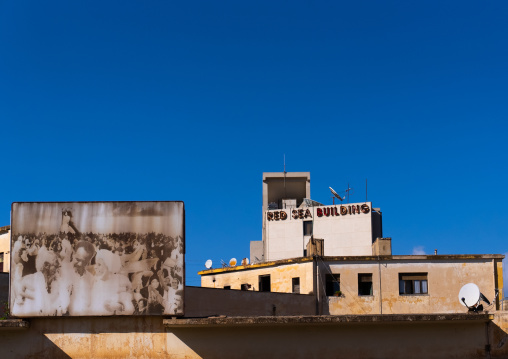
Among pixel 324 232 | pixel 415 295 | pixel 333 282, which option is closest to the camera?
pixel 415 295

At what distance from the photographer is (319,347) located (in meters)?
19.5

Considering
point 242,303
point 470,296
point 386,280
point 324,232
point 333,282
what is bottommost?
point 242,303

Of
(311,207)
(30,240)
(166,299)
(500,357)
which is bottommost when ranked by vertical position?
(500,357)

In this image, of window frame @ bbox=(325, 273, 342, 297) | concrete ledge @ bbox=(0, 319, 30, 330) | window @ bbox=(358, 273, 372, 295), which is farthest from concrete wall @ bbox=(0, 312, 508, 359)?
window frame @ bbox=(325, 273, 342, 297)

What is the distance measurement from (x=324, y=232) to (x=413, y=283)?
34.4 meters

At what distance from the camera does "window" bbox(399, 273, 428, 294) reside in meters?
47.3

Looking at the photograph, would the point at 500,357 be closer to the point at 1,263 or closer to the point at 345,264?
the point at 345,264

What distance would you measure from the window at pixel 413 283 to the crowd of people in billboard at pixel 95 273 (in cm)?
3098

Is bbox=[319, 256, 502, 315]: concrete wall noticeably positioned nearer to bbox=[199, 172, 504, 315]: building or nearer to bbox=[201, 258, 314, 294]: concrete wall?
bbox=[199, 172, 504, 315]: building

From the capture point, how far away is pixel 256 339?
19.4 meters

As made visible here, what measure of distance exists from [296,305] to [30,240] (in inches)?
1121

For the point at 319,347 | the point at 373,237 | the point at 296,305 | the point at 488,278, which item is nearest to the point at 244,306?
the point at 296,305

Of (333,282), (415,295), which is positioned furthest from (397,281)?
(333,282)

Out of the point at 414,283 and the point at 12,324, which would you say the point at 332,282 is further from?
the point at 12,324
